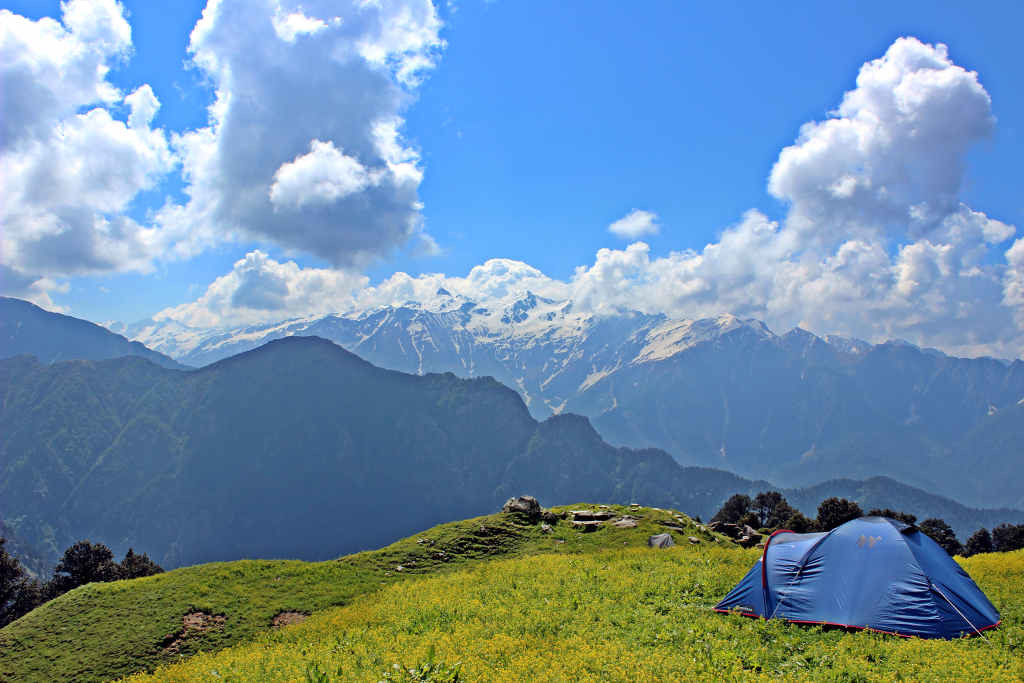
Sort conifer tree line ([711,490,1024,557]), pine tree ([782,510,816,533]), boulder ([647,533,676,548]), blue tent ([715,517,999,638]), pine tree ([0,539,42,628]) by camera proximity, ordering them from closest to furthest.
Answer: blue tent ([715,517,999,638]) → boulder ([647,533,676,548]) → pine tree ([0,539,42,628]) → pine tree ([782,510,816,533]) → conifer tree line ([711,490,1024,557])

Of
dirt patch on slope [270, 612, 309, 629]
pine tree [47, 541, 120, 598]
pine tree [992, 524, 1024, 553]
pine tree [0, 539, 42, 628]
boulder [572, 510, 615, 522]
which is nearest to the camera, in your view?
dirt patch on slope [270, 612, 309, 629]

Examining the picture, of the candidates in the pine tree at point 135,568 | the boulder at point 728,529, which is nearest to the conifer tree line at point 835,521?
the boulder at point 728,529

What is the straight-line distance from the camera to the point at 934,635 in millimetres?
17406

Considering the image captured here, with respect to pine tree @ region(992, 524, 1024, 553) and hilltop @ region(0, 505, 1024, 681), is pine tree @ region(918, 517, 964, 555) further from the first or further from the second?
hilltop @ region(0, 505, 1024, 681)

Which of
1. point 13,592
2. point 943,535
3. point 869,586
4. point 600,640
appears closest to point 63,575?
point 13,592

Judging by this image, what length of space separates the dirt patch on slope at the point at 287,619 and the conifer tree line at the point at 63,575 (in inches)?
1934

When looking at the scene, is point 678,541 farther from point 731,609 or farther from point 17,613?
point 17,613

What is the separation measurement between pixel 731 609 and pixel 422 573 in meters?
22.2

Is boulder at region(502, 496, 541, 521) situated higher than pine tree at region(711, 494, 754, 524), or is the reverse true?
boulder at region(502, 496, 541, 521)

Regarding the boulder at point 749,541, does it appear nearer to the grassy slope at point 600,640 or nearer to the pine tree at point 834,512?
the grassy slope at point 600,640

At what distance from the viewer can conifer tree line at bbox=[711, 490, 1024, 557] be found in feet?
284

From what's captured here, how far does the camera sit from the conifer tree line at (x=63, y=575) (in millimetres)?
70438

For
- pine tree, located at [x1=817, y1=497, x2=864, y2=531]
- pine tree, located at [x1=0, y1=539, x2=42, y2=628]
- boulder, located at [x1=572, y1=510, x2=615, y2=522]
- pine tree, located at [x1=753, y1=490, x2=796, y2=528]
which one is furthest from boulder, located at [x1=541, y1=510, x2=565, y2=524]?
pine tree, located at [x1=753, y1=490, x2=796, y2=528]

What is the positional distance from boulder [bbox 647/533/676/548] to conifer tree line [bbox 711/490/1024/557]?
49.2 m
